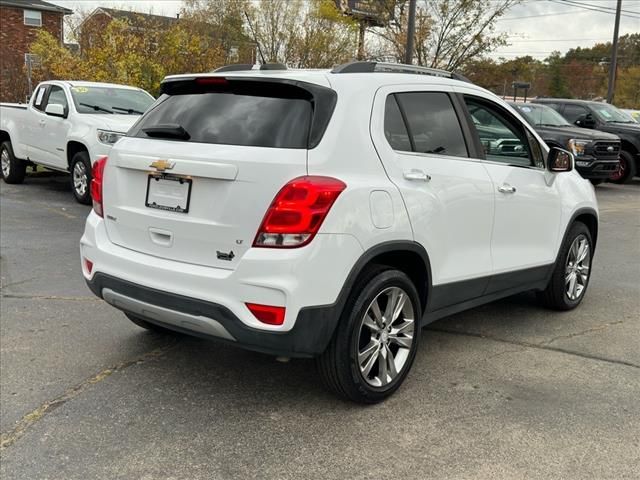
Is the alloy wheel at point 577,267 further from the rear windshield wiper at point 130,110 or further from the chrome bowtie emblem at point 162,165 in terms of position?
the rear windshield wiper at point 130,110

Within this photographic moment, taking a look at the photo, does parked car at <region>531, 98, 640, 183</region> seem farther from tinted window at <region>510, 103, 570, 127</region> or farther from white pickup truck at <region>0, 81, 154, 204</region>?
white pickup truck at <region>0, 81, 154, 204</region>

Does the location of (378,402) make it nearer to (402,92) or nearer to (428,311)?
(428,311)

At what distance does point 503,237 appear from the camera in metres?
4.49

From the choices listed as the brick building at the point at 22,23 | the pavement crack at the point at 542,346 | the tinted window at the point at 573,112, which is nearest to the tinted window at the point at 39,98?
the pavement crack at the point at 542,346

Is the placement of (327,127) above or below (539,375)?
above

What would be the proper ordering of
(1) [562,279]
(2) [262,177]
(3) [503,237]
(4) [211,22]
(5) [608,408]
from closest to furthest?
(2) [262,177] < (5) [608,408] < (3) [503,237] < (1) [562,279] < (4) [211,22]

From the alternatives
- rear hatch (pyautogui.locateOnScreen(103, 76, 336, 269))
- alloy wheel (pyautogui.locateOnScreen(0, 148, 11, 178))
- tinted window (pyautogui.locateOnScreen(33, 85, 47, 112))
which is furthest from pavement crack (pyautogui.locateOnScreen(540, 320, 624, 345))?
alloy wheel (pyautogui.locateOnScreen(0, 148, 11, 178))

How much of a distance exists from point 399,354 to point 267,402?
79 cm

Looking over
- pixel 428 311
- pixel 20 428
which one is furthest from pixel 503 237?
pixel 20 428

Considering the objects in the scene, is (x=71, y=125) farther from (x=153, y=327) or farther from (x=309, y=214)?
(x=309, y=214)

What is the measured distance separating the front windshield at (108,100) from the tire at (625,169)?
1081cm

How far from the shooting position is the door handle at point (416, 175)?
3.67m

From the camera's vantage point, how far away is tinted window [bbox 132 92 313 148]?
10.9 ft

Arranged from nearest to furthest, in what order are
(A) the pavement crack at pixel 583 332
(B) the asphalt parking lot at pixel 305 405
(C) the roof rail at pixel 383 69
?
(B) the asphalt parking lot at pixel 305 405
(C) the roof rail at pixel 383 69
(A) the pavement crack at pixel 583 332
